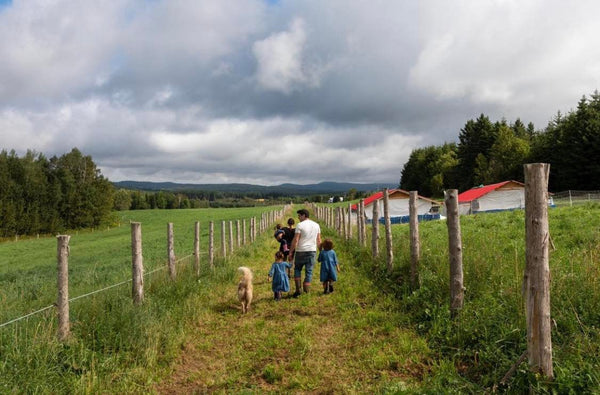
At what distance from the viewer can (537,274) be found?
3.60 metres

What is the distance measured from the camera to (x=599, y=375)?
124 inches

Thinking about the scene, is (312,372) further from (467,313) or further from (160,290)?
(160,290)

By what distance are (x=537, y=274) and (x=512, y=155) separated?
63.7m

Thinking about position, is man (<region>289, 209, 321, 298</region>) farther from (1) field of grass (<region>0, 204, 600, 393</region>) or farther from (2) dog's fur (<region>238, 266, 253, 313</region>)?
(2) dog's fur (<region>238, 266, 253, 313</region>)

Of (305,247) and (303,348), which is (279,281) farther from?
(303,348)

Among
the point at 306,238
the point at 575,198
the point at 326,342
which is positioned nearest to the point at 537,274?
the point at 326,342

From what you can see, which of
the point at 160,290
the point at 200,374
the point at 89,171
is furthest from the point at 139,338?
the point at 89,171

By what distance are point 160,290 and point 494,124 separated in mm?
76698

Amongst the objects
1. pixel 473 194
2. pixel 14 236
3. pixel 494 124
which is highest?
pixel 494 124

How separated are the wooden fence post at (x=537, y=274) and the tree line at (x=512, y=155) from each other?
4910cm

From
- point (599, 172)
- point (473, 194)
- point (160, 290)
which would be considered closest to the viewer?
point (160, 290)

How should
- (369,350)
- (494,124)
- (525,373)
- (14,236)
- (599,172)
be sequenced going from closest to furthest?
(525,373)
(369,350)
(599,172)
(14,236)
(494,124)

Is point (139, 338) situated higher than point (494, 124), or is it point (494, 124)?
point (494, 124)

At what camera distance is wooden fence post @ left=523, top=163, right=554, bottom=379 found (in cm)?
349
